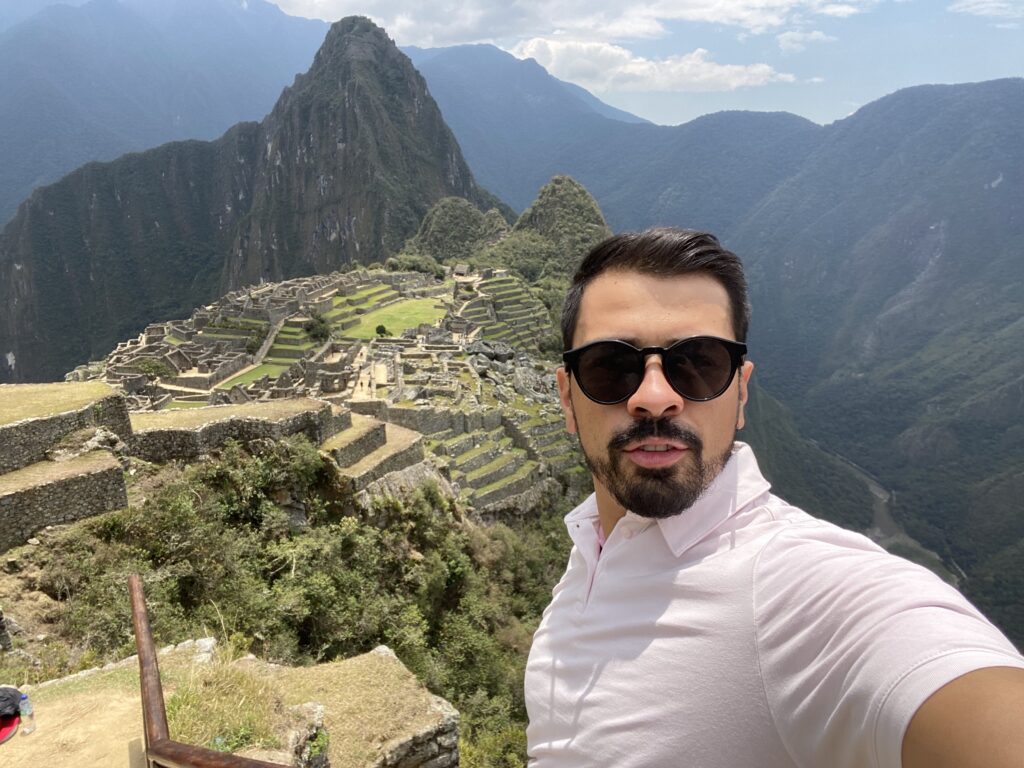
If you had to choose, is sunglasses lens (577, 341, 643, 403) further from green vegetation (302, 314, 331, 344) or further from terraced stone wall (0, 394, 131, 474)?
green vegetation (302, 314, 331, 344)

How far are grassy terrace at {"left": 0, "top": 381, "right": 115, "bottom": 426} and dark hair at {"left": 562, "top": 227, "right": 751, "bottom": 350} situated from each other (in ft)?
25.9

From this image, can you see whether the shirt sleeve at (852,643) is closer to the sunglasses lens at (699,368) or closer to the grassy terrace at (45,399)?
the sunglasses lens at (699,368)

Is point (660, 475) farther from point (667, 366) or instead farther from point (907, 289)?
point (907, 289)

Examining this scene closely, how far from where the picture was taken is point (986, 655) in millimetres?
945

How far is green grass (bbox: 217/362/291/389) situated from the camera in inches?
1138

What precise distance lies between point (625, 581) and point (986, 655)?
0.80 m

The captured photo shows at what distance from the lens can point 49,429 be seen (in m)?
7.18

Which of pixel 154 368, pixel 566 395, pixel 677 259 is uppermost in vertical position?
pixel 677 259

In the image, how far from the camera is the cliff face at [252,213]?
128m

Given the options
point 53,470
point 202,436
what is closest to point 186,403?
point 202,436

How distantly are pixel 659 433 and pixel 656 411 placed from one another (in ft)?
0.20

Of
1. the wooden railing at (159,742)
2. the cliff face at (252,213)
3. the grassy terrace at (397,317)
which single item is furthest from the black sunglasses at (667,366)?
the cliff face at (252,213)

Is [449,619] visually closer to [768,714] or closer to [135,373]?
[768,714]

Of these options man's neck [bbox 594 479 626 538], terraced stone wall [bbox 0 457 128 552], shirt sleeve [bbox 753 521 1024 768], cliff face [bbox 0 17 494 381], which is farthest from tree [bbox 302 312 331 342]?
cliff face [bbox 0 17 494 381]
